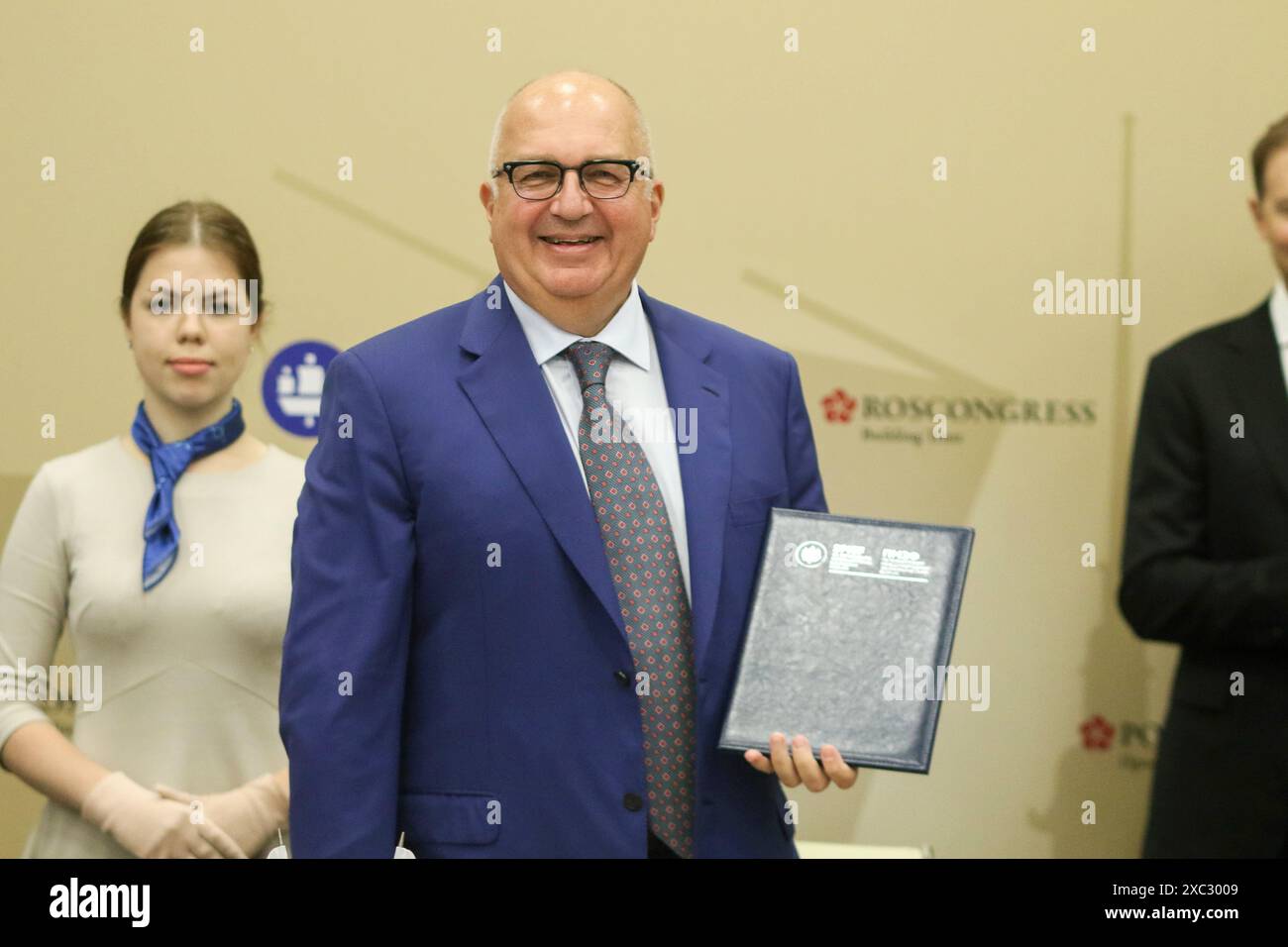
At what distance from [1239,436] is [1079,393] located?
66cm

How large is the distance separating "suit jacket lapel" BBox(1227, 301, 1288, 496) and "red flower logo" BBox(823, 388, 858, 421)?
0.86 m

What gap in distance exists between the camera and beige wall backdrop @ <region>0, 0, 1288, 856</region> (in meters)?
3.31

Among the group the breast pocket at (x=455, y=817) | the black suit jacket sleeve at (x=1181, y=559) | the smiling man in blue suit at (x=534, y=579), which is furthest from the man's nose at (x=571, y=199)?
the black suit jacket sleeve at (x=1181, y=559)

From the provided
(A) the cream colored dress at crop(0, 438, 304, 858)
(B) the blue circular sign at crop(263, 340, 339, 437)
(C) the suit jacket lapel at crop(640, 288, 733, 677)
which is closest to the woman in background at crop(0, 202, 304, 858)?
(A) the cream colored dress at crop(0, 438, 304, 858)

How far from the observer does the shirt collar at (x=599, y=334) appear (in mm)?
2102

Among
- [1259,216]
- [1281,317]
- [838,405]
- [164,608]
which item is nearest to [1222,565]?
[1281,317]

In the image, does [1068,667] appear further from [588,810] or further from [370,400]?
[370,400]

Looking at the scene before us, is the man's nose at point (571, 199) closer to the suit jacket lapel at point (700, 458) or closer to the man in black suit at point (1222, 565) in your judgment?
the suit jacket lapel at point (700, 458)

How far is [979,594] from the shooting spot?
11.1 feet

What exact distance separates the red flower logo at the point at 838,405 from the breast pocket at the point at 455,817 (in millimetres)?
1634

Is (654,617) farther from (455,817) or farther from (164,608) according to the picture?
(164,608)

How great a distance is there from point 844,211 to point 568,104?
141 cm

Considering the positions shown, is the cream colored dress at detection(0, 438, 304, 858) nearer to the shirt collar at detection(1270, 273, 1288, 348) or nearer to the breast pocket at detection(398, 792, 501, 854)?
the breast pocket at detection(398, 792, 501, 854)

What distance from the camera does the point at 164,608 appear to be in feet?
8.40
